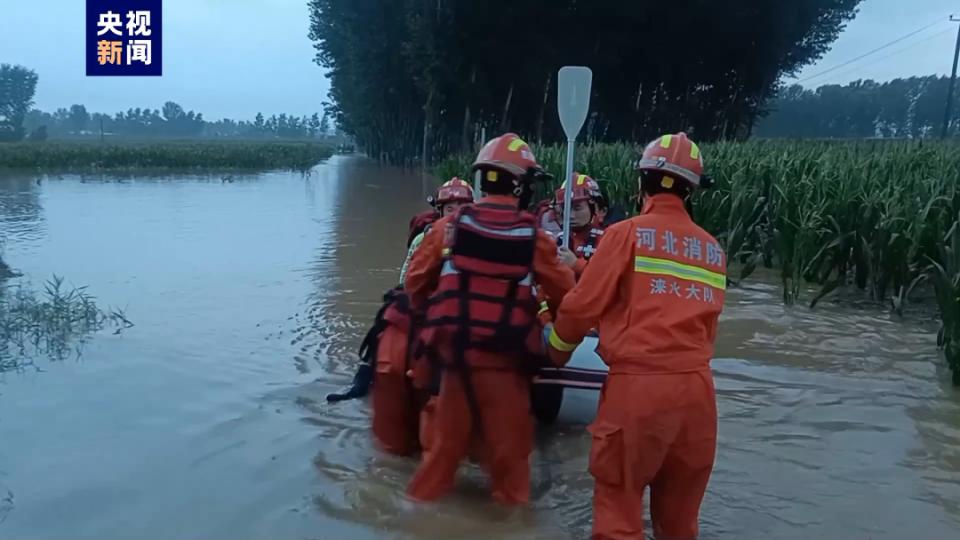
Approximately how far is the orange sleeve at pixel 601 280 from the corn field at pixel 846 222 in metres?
3.32

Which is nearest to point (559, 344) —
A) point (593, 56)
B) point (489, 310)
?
point (489, 310)

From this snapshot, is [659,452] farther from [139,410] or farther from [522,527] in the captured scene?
[139,410]

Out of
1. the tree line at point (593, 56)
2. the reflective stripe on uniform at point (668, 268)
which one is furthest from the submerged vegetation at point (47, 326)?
the tree line at point (593, 56)

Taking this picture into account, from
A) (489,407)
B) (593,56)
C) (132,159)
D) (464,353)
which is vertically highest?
(593,56)

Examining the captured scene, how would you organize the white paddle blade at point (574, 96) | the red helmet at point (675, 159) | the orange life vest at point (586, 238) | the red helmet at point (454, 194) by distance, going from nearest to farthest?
the red helmet at point (675, 159) < the red helmet at point (454, 194) < the white paddle blade at point (574, 96) < the orange life vest at point (586, 238)

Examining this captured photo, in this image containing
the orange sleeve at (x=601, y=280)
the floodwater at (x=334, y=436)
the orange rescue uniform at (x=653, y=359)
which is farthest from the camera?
the floodwater at (x=334, y=436)

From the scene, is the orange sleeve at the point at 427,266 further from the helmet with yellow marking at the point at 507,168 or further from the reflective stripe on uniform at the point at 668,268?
the reflective stripe on uniform at the point at 668,268

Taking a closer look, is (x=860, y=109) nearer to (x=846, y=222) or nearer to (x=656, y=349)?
(x=846, y=222)

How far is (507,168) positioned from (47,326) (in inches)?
245

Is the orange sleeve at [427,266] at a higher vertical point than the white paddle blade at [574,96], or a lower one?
lower

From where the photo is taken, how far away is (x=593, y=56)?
33344 millimetres

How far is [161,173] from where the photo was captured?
4428 centimetres

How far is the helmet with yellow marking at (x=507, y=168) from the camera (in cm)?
421

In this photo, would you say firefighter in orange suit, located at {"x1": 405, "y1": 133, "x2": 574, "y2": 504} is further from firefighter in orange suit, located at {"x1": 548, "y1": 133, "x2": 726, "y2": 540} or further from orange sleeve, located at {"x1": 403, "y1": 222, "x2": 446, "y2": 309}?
firefighter in orange suit, located at {"x1": 548, "y1": 133, "x2": 726, "y2": 540}
